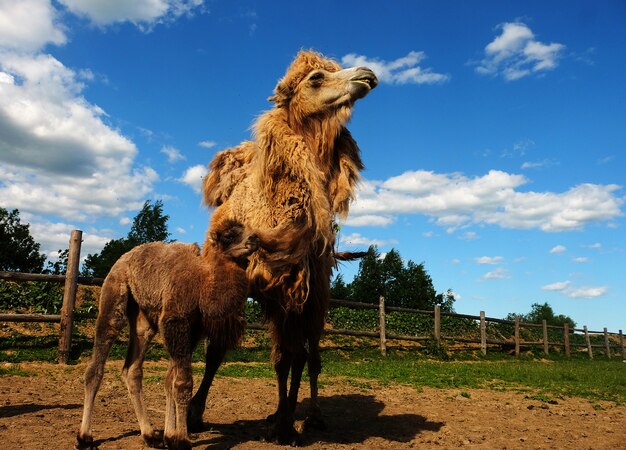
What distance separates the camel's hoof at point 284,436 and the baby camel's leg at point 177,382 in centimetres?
114

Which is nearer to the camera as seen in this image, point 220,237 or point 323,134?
point 220,237

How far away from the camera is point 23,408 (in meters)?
5.80

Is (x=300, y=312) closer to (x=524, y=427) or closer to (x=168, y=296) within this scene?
(x=168, y=296)

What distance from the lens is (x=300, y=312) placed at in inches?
175

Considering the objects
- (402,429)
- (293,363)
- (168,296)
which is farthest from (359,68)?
(402,429)

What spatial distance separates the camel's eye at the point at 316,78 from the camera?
4.72m

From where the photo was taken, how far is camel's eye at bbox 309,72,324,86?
4.72 meters

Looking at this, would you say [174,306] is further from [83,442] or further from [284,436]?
[284,436]

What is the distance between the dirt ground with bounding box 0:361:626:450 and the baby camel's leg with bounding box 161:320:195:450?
664mm

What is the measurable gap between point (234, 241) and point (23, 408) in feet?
12.7

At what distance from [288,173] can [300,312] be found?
4.13ft

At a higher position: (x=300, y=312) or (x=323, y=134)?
(x=323, y=134)

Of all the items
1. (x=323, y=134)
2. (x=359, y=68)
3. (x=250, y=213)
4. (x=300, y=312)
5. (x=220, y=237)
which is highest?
(x=359, y=68)

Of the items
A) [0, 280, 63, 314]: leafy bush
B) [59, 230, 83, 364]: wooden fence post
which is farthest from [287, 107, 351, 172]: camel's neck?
[0, 280, 63, 314]: leafy bush
